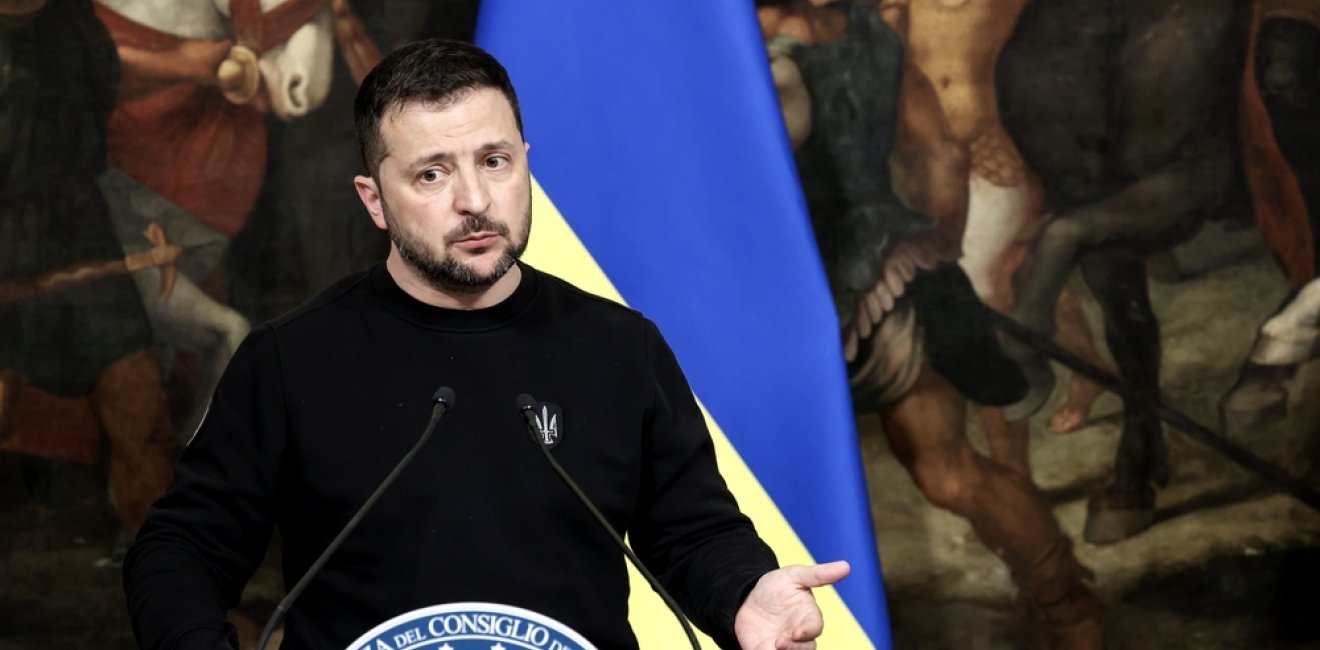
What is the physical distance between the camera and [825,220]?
4055 millimetres

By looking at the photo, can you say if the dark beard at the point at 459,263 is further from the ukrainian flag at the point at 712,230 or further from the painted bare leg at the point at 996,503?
the painted bare leg at the point at 996,503

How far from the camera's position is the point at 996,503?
13.4ft

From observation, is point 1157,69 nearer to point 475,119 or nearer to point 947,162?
point 947,162

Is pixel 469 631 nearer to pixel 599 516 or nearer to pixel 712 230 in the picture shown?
pixel 599 516

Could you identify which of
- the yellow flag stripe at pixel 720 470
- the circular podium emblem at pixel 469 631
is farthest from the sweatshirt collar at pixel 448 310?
the yellow flag stripe at pixel 720 470

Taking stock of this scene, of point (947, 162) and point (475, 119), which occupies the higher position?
point (475, 119)

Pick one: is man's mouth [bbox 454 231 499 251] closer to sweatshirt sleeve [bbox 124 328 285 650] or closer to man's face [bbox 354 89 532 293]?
man's face [bbox 354 89 532 293]

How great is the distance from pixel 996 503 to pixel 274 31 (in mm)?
2440

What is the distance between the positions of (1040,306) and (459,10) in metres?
1.84

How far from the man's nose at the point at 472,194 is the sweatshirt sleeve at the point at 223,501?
15.6 inches

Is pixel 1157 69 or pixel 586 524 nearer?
pixel 586 524

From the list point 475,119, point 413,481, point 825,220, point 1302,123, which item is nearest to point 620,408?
point 413,481

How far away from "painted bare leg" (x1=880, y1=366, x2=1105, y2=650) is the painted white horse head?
187 centimetres

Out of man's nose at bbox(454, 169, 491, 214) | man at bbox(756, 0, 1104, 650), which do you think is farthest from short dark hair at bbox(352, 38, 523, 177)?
man at bbox(756, 0, 1104, 650)
